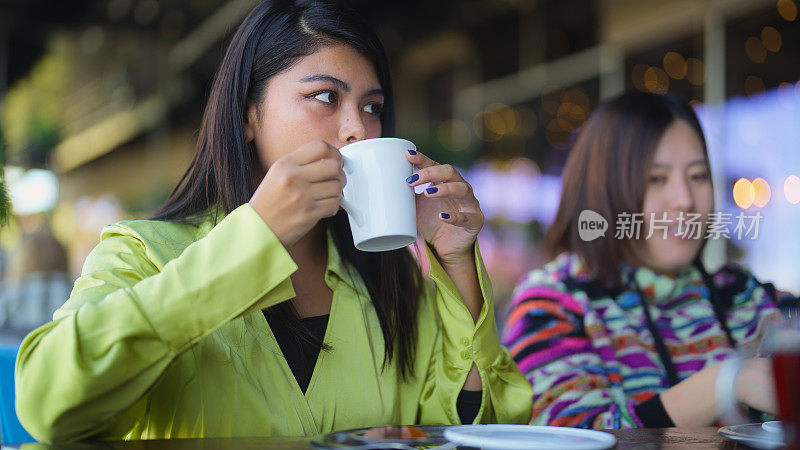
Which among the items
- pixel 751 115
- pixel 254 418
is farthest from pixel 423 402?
pixel 751 115

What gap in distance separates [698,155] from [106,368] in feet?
4.65

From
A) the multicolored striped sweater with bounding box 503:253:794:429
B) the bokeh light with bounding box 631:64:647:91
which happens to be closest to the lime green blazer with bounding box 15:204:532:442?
the multicolored striped sweater with bounding box 503:253:794:429

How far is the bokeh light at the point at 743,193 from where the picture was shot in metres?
3.77

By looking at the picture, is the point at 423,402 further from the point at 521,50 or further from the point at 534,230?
the point at 521,50

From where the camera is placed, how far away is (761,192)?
145 inches

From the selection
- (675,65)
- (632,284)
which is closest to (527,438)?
(632,284)

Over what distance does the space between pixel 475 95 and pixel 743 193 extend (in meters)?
3.71

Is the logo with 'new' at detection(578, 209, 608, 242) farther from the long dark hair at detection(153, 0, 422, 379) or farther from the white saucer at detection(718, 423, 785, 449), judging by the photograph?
the white saucer at detection(718, 423, 785, 449)

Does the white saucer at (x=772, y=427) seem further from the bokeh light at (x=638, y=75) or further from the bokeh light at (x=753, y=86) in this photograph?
the bokeh light at (x=638, y=75)

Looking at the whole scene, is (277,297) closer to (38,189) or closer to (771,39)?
(771,39)

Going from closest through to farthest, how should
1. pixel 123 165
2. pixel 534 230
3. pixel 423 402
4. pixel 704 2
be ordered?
pixel 423 402
pixel 704 2
pixel 534 230
pixel 123 165

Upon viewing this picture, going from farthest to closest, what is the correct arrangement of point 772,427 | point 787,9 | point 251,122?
point 787,9 < point 251,122 < point 772,427

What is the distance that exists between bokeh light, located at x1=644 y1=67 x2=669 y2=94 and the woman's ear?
3768 millimetres

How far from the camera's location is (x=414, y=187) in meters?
1.03
